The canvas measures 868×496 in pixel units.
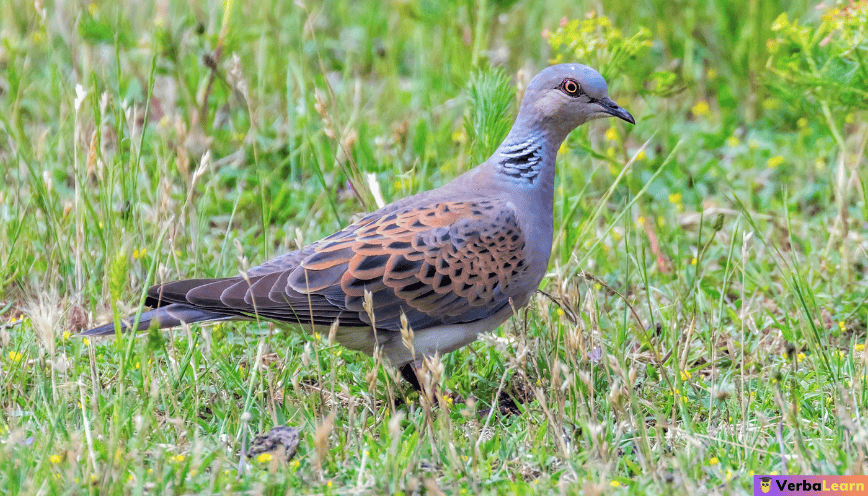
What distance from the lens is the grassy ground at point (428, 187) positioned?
2.71 m

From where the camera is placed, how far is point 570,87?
3.58m

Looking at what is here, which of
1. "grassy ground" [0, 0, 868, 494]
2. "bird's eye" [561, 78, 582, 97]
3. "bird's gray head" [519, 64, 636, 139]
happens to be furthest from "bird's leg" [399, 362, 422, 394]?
"bird's eye" [561, 78, 582, 97]

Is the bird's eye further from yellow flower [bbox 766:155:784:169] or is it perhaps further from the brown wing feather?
yellow flower [bbox 766:155:784:169]

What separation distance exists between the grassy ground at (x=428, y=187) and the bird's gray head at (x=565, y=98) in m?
0.15

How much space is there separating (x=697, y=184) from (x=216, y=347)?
2.94 meters

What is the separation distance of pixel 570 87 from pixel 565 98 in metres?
0.06

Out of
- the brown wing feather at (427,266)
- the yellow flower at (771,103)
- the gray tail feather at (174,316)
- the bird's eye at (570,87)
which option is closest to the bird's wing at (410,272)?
the brown wing feather at (427,266)

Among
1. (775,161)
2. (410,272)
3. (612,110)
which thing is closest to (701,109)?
(775,161)

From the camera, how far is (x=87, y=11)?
5273mm

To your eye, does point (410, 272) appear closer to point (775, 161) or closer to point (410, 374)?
point (410, 374)

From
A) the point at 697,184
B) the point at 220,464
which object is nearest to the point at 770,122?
the point at 697,184

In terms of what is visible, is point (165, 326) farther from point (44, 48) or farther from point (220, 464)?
point (44, 48)

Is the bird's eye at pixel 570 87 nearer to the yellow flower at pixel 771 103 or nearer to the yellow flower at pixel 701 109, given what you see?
the yellow flower at pixel 701 109

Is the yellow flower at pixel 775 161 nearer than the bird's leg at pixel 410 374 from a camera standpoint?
No
